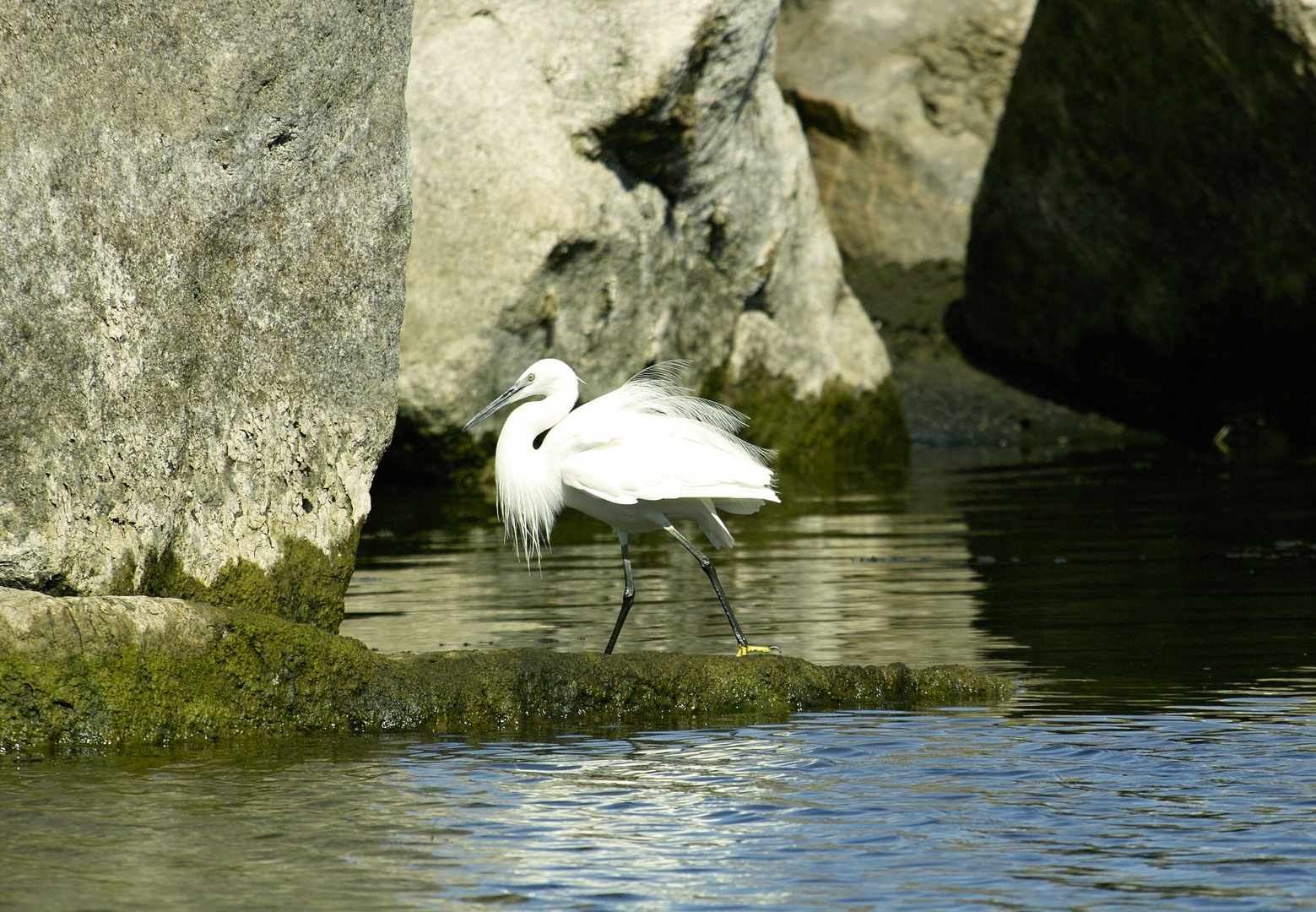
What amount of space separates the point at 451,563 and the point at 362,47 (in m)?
4.53

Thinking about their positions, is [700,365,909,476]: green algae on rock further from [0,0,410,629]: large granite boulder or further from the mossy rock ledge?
the mossy rock ledge

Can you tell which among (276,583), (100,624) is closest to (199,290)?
(276,583)

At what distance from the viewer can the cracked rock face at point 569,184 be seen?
14312 mm

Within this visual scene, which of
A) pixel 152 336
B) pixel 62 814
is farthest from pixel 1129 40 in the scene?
pixel 62 814

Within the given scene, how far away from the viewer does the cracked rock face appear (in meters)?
14.3

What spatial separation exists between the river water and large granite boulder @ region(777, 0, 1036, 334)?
13490mm

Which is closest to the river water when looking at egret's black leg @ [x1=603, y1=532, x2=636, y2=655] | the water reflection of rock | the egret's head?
the water reflection of rock

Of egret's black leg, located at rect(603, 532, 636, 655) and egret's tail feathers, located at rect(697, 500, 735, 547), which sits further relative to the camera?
egret's tail feathers, located at rect(697, 500, 735, 547)

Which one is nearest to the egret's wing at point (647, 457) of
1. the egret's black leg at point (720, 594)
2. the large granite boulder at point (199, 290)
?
the egret's black leg at point (720, 594)

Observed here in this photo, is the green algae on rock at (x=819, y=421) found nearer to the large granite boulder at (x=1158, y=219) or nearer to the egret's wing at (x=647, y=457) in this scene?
the large granite boulder at (x=1158, y=219)

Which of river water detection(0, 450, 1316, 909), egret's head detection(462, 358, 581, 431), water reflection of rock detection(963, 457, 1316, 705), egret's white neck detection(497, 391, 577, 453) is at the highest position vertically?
egret's head detection(462, 358, 581, 431)

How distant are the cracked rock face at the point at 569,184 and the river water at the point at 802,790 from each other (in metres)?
5.74

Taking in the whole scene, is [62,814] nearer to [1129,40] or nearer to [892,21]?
[1129,40]

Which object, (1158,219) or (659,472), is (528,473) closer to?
(659,472)
